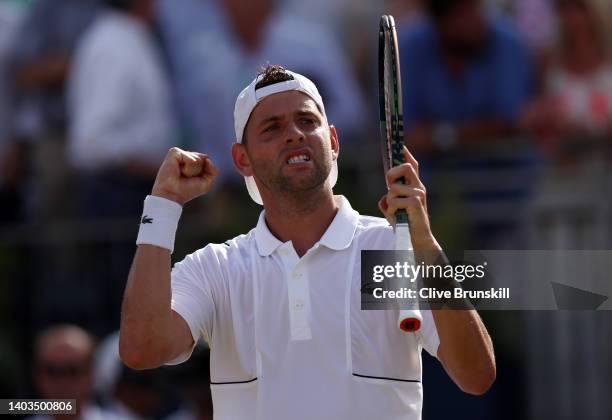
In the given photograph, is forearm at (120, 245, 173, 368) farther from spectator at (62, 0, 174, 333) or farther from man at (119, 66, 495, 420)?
spectator at (62, 0, 174, 333)

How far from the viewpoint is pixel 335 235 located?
16.6 feet

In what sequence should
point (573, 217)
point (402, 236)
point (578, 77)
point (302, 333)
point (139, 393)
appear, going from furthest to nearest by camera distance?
1. point (578, 77)
2. point (573, 217)
3. point (139, 393)
4. point (302, 333)
5. point (402, 236)

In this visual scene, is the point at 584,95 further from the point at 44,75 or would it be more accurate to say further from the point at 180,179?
the point at 180,179

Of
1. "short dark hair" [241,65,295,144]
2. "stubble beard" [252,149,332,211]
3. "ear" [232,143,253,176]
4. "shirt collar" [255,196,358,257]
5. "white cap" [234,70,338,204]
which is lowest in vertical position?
"shirt collar" [255,196,358,257]

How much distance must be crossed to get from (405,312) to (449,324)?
0.15m

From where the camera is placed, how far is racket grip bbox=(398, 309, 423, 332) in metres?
4.55

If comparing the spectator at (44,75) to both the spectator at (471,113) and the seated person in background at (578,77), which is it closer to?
the spectator at (471,113)

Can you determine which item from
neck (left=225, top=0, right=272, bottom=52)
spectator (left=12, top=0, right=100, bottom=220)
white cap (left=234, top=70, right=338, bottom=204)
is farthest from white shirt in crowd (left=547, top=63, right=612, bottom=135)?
white cap (left=234, top=70, right=338, bottom=204)

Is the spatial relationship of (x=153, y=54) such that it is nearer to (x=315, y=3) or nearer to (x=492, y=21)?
(x=315, y=3)

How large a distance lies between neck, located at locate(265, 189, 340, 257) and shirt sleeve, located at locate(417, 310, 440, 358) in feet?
1.71

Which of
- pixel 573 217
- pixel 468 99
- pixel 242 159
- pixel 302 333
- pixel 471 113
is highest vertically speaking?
pixel 468 99

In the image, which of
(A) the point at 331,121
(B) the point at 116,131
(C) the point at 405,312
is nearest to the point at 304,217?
(C) the point at 405,312

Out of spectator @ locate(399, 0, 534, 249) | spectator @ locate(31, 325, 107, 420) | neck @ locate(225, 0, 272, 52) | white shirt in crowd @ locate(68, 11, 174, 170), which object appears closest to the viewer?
spectator @ locate(31, 325, 107, 420)

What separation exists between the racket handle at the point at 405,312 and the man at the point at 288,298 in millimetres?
40
